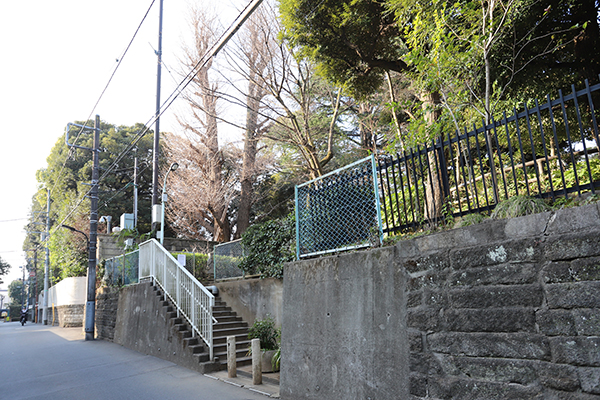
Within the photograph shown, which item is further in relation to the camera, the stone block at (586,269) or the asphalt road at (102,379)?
the asphalt road at (102,379)

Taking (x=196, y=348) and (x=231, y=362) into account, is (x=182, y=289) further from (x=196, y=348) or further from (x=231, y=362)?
(x=231, y=362)

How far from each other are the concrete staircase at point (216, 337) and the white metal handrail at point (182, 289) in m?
0.15

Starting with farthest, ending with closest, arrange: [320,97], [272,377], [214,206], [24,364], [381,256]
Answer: [214,206]
[320,97]
[24,364]
[272,377]
[381,256]

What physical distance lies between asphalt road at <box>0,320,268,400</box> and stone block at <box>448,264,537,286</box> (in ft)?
12.6

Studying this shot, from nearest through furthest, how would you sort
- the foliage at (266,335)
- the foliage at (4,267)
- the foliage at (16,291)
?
the foliage at (266,335), the foliage at (4,267), the foliage at (16,291)

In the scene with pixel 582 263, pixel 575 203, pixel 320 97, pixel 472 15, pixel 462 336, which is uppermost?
pixel 320 97

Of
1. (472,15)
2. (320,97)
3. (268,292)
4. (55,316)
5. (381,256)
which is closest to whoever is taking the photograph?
(381,256)

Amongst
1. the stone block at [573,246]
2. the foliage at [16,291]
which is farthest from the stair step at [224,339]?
the foliage at [16,291]

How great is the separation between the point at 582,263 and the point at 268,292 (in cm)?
758

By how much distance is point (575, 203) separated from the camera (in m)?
3.68

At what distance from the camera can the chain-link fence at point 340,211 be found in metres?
A: 5.45

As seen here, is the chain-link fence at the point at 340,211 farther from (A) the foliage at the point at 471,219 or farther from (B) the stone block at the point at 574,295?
(B) the stone block at the point at 574,295

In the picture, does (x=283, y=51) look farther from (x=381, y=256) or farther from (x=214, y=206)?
(x=214, y=206)

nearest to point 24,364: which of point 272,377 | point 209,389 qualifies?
point 209,389
